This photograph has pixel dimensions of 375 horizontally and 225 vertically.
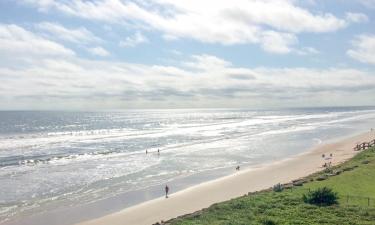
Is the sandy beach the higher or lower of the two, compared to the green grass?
lower

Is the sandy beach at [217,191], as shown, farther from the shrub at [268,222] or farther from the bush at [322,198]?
the bush at [322,198]

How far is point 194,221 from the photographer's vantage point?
27547mm

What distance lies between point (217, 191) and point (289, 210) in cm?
1489

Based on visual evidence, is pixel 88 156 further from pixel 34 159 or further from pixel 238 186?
pixel 238 186

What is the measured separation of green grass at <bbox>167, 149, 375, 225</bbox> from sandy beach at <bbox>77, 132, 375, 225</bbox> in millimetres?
4831

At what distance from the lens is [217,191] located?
42156 mm

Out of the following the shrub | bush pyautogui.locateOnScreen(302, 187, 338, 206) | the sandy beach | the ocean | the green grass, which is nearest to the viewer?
the shrub

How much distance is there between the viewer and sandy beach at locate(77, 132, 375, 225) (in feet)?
109

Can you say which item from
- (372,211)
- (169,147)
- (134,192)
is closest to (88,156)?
(169,147)

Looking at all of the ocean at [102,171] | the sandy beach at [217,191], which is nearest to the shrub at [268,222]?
the sandy beach at [217,191]

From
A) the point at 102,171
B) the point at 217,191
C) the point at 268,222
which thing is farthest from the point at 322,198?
the point at 102,171

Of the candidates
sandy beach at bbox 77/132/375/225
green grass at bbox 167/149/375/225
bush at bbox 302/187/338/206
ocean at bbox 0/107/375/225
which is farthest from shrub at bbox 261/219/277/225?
ocean at bbox 0/107/375/225

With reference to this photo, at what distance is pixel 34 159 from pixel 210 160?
28.0 metres

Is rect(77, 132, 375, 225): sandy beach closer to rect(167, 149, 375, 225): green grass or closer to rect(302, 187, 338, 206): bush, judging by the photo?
rect(167, 149, 375, 225): green grass
